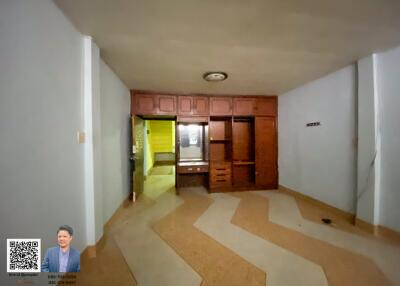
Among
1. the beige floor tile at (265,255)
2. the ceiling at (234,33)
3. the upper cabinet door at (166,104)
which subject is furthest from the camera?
the upper cabinet door at (166,104)

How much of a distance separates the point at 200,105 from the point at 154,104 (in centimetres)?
110

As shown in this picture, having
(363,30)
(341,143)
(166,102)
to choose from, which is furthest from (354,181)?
(166,102)

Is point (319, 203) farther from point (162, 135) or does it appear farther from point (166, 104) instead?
point (162, 135)

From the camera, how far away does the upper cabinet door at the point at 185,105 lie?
413 centimetres

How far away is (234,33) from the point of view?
1.82m

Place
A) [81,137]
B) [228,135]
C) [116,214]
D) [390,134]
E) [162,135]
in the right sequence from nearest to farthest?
[81,137] → [390,134] → [116,214] → [228,135] → [162,135]

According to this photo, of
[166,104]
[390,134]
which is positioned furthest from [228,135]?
[390,134]

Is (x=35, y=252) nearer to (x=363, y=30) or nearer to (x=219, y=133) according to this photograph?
(x=363, y=30)

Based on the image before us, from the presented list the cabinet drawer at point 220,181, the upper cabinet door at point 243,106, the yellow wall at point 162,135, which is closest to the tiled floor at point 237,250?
the cabinet drawer at point 220,181

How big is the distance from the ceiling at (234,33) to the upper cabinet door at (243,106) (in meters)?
1.36

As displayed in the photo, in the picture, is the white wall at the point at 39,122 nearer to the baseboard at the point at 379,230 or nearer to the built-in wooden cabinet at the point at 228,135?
the built-in wooden cabinet at the point at 228,135

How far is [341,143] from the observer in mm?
2848

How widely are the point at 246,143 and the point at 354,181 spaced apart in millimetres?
2417

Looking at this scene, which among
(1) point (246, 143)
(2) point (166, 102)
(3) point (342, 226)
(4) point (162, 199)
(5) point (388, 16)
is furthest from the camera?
(1) point (246, 143)
